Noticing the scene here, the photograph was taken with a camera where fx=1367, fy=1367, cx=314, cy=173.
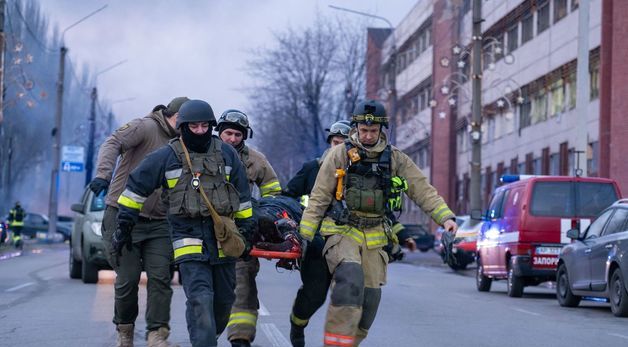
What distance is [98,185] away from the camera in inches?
424

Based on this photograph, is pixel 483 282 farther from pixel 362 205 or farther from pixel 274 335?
pixel 362 205

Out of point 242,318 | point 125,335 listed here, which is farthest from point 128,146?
point 242,318

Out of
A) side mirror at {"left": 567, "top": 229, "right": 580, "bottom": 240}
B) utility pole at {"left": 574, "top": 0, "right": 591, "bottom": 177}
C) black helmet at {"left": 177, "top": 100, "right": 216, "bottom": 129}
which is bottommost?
side mirror at {"left": 567, "top": 229, "right": 580, "bottom": 240}

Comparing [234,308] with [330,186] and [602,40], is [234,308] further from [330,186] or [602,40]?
[602,40]

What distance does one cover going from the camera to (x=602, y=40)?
39.2 meters

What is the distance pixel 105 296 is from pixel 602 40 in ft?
79.1

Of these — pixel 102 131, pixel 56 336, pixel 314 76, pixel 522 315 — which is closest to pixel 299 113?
pixel 314 76

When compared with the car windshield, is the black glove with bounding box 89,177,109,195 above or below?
below

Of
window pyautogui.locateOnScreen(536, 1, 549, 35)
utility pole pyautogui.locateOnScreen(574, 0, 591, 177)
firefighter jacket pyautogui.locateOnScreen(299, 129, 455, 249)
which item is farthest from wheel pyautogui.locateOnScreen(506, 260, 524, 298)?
window pyautogui.locateOnScreen(536, 1, 549, 35)

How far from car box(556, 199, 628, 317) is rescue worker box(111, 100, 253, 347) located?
8777mm

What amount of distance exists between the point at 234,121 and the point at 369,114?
158 cm

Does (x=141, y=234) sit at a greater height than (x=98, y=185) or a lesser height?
lesser

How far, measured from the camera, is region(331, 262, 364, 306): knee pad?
9383 mm

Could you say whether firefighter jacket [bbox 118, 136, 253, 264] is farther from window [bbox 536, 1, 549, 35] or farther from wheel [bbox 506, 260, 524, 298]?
window [bbox 536, 1, 549, 35]
